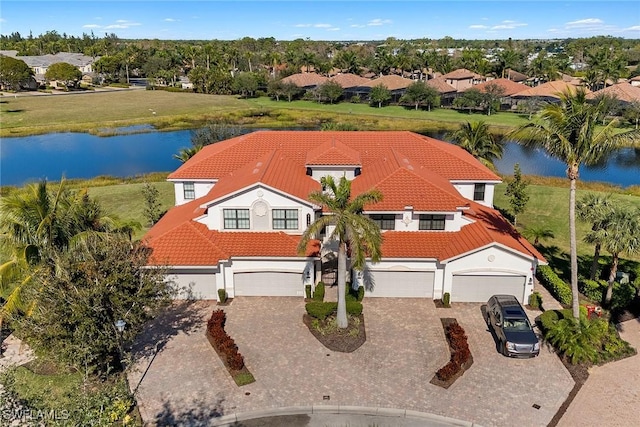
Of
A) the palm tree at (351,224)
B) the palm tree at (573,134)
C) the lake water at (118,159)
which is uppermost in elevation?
the palm tree at (573,134)

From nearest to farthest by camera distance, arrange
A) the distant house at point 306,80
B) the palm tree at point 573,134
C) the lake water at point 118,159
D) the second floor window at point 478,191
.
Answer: the palm tree at point 573,134 → the second floor window at point 478,191 → the lake water at point 118,159 → the distant house at point 306,80

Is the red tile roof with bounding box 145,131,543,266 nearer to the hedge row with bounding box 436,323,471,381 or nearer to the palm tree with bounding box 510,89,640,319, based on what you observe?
the hedge row with bounding box 436,323,471,381

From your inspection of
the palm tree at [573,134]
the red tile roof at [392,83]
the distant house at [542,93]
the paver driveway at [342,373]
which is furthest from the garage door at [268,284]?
the red tile roof at [392,83]

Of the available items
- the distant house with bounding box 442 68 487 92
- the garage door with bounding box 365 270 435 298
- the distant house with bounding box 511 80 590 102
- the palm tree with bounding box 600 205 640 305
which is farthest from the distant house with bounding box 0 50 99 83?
the palm tree with bounding box 600 205 640 305

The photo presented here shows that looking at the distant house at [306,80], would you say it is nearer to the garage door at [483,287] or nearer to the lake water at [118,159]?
the lake water at [118,159]

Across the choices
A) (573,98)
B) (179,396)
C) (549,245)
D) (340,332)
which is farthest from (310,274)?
(549,245)

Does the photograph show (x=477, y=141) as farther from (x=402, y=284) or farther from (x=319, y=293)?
(x=319, y=293)

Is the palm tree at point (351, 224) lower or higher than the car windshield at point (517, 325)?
higher
